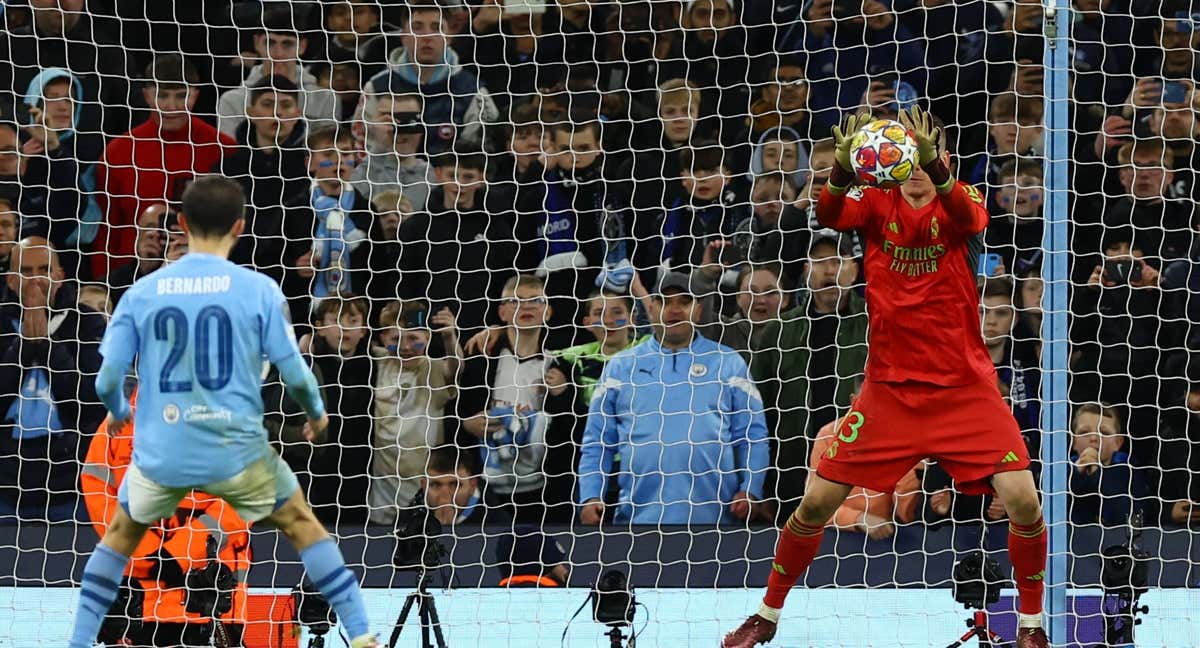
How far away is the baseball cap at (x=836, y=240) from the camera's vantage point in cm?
865

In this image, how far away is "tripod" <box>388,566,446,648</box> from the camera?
667 cm

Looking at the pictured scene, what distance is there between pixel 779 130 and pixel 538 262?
131cm

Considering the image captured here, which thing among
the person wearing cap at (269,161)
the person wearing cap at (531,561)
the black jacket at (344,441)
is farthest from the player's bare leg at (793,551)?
the person wearing cap at (269,161)

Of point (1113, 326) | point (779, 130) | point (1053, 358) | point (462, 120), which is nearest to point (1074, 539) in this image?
point (1113, 326)

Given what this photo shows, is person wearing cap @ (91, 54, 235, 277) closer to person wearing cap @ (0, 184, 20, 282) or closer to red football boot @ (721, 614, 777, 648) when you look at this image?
person wearing cap @ (0, 184, 20, 282)

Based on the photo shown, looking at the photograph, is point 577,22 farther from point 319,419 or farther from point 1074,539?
point 319,419

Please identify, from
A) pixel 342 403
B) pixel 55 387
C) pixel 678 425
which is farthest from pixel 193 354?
pixel 55 387

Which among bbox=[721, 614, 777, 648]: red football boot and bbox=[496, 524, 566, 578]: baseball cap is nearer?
bbox=[721, 614, 777, 648]: red football boot

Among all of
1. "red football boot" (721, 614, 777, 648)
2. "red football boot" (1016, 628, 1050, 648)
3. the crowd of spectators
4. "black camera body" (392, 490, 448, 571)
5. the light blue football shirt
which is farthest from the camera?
the crowd of spectators

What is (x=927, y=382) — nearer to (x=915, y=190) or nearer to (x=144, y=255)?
(x=915, y=190)

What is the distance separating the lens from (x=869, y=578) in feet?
25.5

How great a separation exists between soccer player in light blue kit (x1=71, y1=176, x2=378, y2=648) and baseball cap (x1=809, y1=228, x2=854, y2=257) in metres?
3.71

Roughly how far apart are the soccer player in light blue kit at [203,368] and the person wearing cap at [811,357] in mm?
3375

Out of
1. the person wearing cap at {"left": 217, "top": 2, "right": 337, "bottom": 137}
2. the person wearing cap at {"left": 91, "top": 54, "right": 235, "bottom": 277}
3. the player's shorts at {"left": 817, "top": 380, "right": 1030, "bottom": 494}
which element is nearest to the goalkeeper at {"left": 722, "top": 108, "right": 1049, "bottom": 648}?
the player's shorts at {"left": 817, "top": 380, "right": 1030, "bottom": 494}
